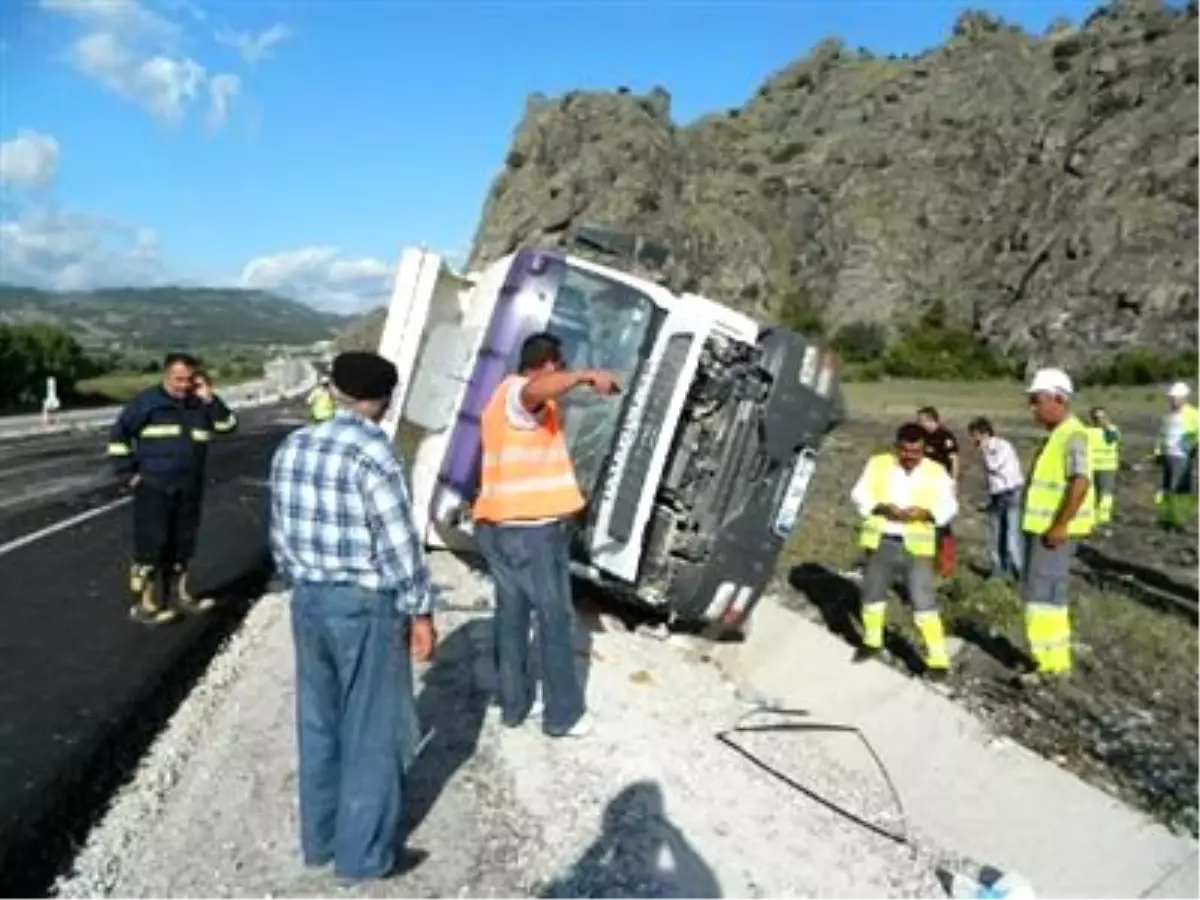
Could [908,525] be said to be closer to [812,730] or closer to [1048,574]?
[1048,574]

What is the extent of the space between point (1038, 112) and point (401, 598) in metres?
83.9

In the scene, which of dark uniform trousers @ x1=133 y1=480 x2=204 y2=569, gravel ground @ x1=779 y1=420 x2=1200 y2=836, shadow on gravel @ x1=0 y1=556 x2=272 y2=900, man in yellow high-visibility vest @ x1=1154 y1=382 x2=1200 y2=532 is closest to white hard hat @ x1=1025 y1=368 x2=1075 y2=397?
gravel ground @ x1=779 y1=420 x2=1200 y2=836

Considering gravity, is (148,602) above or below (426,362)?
below

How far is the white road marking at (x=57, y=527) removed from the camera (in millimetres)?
11454

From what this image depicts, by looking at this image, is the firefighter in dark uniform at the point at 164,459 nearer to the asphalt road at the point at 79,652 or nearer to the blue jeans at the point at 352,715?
the asphalt road at the point at 79,652

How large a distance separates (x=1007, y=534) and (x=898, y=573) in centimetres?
316

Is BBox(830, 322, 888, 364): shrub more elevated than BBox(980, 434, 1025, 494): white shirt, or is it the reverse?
BBox(980, 434, 1025, 494): white shirt

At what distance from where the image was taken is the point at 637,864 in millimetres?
4727

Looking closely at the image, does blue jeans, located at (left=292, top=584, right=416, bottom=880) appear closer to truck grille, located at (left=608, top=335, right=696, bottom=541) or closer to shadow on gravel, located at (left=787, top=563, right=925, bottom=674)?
truck grille, located at (left=608, top=335, right=696, bottom=541)

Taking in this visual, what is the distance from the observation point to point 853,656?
8.21 meters

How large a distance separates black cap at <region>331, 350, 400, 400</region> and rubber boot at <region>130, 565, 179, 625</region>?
15.2 ft

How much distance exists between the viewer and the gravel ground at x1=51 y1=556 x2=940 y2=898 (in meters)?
4.55

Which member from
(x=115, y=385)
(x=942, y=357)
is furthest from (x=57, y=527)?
(x=942, y=357)

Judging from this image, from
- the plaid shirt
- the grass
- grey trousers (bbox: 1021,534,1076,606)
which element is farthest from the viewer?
the grass
